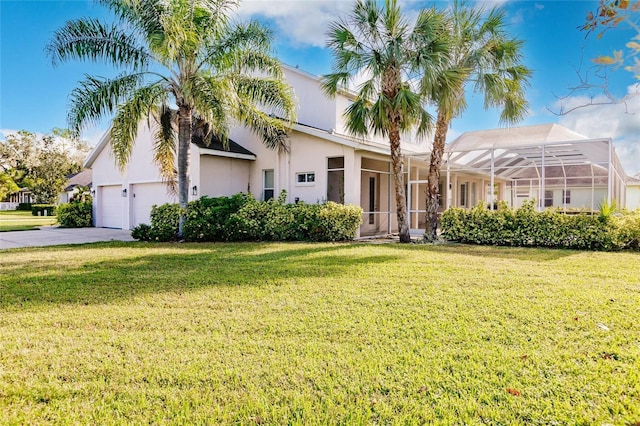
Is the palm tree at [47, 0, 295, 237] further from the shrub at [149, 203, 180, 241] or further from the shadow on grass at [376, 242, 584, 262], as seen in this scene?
the shadow on grass at [376, 242, 584, 262]

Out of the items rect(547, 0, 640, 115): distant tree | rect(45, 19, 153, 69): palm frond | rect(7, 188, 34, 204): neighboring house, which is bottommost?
rect(547, 0, 640, 115): distant tree

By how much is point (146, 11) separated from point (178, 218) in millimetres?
7040

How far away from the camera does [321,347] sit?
405cm

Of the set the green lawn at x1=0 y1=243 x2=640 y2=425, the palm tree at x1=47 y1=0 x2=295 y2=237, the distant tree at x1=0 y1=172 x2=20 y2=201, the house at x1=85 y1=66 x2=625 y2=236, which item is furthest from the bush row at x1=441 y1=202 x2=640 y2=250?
the distant tree at x1=0 y1=172 x2=20 y2=201

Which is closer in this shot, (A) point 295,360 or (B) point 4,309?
(A) point 295,360

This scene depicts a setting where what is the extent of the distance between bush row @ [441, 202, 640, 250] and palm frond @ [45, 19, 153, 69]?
12340mm

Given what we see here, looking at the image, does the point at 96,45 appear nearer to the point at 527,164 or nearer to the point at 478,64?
the point at 478,64

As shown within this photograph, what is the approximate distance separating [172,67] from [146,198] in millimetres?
8214

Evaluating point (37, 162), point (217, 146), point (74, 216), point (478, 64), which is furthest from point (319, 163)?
point (37, 162)

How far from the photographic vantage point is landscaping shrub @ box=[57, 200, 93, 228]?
21688mm

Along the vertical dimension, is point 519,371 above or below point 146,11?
below

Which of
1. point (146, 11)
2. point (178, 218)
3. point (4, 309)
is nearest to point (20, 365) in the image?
point (4, 309)

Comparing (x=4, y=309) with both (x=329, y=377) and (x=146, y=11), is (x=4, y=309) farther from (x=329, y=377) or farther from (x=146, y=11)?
(x=146, y=11)

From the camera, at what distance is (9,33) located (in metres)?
16.0
